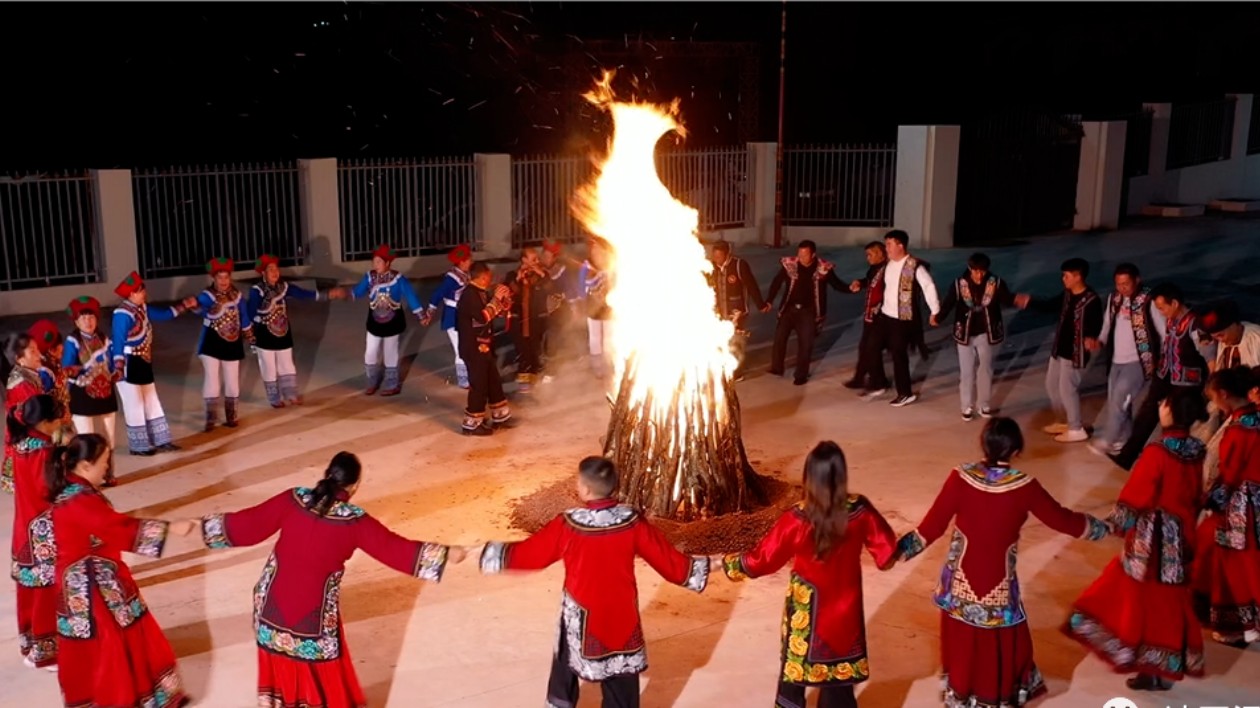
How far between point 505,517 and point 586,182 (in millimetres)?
13509

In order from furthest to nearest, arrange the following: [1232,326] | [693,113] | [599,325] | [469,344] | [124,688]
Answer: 1. [693,113]
2. [599,325]
3. [469,344]
4. [1232,326]
5. [124,688]

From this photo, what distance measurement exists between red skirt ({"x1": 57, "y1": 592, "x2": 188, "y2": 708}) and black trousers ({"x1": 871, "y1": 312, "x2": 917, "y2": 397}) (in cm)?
782

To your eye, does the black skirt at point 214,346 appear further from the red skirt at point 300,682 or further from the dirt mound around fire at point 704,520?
the red skirt at point 300,682

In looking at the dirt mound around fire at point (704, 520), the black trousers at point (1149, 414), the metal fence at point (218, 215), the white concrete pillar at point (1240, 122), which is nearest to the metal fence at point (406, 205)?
the metal fence at point (218, 215)

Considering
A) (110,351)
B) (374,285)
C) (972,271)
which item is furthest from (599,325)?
(110,351)

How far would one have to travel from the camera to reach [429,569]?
5.75 m

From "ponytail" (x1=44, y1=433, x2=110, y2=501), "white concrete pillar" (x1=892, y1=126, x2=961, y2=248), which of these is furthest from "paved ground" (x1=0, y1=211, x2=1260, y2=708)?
"white concrete pillar" (x1=892, y1=126, x2=961, y2=248)

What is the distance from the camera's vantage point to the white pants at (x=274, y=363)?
40.2 ft

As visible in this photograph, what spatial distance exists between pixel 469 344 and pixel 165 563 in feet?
11.4

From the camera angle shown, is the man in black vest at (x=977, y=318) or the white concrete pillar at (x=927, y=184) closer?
the man in black vest at (x=977, y=318)

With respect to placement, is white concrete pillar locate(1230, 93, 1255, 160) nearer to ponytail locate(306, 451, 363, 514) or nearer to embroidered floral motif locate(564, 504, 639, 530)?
embroidered floral motif locate(564, 504, 639, 530)

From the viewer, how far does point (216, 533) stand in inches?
227

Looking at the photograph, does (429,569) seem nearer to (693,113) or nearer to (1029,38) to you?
(693,113)

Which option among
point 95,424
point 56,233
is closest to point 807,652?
point 95,424
